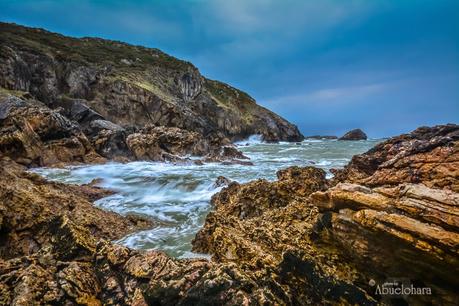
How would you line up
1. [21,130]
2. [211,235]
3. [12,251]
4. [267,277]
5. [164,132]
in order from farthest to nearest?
[164,132], [21,130], [211,235], [12,251], [267,277]

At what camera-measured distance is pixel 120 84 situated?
4728 cm

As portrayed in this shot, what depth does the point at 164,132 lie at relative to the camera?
29.2 metres

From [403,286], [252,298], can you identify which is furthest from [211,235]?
[403,286]

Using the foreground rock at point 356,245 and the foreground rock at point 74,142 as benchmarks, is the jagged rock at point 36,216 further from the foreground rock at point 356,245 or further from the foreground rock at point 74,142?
the foreground rock at point 74,142

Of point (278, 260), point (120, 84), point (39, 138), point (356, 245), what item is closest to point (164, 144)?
point (39, 138)

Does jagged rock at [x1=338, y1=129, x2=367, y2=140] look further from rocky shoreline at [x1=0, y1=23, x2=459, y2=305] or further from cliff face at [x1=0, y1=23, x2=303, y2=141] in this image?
rocky shoreline at [x1=0, y1=23, x2=459, y2=305]

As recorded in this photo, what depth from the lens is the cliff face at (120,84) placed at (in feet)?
135

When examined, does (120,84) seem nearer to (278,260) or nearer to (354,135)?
(278,260)

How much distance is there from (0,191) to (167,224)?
399cm

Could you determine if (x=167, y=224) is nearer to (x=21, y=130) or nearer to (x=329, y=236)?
(x=329, y=236)

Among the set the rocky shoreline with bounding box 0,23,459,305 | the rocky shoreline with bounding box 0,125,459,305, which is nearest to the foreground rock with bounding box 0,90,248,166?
the rocky shoreline with bounding box 0,23,459,305

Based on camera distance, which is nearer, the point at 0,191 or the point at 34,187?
the point at 0,191

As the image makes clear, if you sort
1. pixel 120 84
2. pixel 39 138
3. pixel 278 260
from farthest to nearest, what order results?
pixel 120 84, pixel 39 138, pixel 278 260

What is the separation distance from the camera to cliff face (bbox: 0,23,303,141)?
41.2 metres
